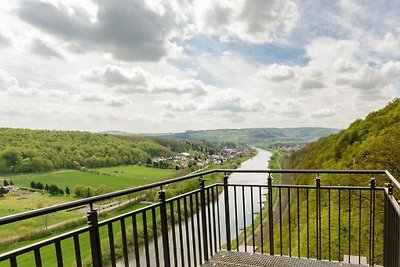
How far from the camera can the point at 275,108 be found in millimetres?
32625

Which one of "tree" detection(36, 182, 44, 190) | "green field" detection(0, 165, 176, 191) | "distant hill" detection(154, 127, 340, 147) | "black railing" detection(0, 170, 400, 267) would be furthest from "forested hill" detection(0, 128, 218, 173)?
"distant hill" detection(154, 127, 340, 147)

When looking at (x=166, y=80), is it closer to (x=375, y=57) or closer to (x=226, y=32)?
(x=226, y=32)

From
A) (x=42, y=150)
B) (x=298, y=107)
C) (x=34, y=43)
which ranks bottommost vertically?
(x=42, y=150)

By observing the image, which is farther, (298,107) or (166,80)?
(298,107)

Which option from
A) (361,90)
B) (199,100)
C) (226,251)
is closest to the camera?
(226,251)

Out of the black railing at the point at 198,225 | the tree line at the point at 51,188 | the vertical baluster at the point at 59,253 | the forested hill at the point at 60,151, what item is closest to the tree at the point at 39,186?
the tree line at the point at 51,188

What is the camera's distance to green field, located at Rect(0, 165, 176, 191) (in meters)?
37.1

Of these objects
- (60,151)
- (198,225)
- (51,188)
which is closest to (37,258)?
(198,225)

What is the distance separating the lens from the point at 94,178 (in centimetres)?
4047

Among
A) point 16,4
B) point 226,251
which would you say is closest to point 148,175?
point 16,4

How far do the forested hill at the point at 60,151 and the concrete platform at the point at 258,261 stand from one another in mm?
41861

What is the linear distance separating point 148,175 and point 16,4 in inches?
1445

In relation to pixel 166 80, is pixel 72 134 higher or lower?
lower

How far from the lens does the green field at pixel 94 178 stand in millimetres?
37094
